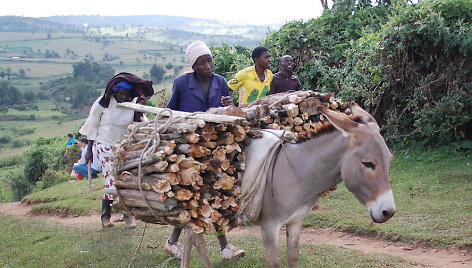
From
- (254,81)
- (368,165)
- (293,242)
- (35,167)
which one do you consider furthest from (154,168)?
(35,167)

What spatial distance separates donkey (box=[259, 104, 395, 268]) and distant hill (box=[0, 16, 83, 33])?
15823 centimetres

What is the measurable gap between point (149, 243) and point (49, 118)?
187 feet

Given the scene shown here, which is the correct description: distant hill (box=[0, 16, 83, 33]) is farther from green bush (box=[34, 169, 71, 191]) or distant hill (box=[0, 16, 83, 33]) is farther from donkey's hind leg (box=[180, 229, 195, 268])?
donkey's hind leg (box=[180, 229, 195, 268])

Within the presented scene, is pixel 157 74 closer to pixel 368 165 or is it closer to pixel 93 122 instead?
pixel 93 122

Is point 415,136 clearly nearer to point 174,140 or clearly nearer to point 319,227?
point 319,227

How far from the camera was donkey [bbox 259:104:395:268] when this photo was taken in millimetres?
4121

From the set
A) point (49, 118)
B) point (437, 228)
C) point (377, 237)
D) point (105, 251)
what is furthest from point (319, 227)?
point (49, 118)

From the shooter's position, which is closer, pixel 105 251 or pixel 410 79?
pixel 105 251

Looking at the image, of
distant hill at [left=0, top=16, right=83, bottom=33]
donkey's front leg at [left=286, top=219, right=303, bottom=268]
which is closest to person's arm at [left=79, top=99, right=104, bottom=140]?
donkey's front leg at [left=286, top=219, right=303, bottom=268]

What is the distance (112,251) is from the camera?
710 centimetres

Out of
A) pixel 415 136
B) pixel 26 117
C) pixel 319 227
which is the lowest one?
pixel 26 117

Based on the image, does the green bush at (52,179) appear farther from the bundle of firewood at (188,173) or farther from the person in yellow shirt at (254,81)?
the bundle of firewood at (188,173)

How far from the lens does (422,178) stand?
30.7ft

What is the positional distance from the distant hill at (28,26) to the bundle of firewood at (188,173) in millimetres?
157673
